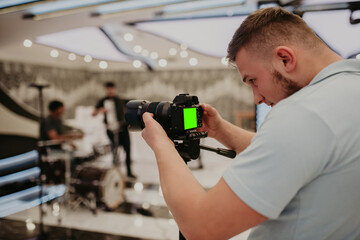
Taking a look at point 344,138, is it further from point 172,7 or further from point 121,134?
point 121,134

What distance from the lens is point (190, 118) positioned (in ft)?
3.06

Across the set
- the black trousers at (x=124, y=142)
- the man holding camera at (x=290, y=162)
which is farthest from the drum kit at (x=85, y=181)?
the man holding camera at (x=290, y=162)

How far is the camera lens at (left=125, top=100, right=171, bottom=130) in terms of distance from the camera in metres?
0.89

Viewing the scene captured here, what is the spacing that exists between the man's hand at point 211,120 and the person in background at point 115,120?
3469 mm

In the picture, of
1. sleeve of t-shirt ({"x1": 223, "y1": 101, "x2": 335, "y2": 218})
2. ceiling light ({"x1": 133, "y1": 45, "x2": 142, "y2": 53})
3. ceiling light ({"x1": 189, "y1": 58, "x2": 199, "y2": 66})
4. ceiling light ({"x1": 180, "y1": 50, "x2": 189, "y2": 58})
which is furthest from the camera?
ceiling light ({"x1": 189, "y1": 58, "x2": 199, "y2": 66})

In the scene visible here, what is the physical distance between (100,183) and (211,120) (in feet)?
7.69

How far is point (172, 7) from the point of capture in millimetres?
3146

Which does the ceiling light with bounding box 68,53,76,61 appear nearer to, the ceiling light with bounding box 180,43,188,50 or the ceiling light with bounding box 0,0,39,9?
the ceiling light with bounding box 180,43,188,50

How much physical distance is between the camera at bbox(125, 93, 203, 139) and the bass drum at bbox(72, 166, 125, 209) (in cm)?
235

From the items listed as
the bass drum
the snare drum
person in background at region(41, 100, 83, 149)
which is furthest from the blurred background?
person in background at region(41, 100, 83, 149)

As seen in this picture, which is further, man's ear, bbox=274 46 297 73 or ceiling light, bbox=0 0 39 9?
ceiling light, bbox=0 0 39 9

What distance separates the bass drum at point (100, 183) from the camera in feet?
10.2

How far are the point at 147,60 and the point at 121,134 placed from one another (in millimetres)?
3980

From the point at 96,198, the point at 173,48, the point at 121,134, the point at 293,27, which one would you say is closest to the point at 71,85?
the point at 173,48
